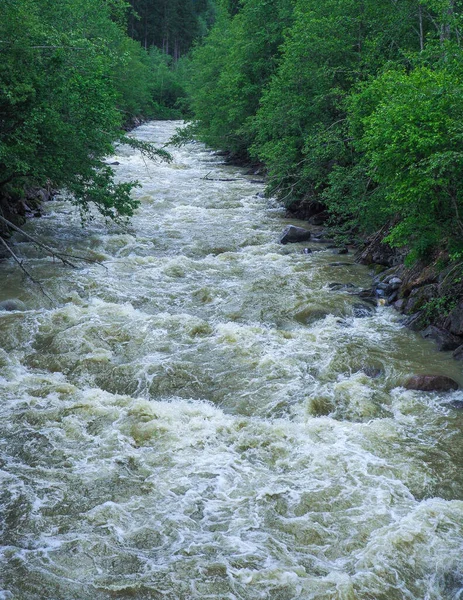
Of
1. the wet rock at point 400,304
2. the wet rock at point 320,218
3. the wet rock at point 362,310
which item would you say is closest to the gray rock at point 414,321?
the wet rock at point 400,304

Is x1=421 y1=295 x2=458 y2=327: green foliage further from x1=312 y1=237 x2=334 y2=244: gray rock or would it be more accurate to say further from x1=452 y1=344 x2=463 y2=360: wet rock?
x1=312 y1=237 x2=334 y2=244: gray rock

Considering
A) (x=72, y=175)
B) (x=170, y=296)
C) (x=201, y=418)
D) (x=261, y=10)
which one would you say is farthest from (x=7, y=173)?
(x=261, y=10)

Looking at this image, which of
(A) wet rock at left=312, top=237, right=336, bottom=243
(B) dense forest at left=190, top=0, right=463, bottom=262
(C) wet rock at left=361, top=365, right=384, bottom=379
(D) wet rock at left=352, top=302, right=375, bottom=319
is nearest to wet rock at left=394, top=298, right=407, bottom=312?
(D) wet rock at left=352, top=302, right=375, bottom=319

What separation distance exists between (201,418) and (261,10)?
2584cm

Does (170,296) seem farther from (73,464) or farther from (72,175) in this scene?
(73,464)

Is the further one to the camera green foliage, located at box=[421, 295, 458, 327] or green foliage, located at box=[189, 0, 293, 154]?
green foliage, located at box=[189, 0, 293, 154]

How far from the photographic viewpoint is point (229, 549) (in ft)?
19.3

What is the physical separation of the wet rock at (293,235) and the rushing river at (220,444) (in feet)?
10.6

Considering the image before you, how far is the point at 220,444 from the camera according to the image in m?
7.69

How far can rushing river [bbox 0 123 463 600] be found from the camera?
5.64 m

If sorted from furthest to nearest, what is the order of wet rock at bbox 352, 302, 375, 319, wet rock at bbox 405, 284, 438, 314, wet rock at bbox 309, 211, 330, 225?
1. wet rock at bbox 309, 211, 330, 225
2. wet rock at bbox 352, 302, 375, 319
3. wet rock at bbox 405, 284, 438, 314

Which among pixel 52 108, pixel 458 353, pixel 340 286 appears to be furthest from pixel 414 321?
pixel 52 108

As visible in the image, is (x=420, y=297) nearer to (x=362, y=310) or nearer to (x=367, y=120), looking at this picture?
(x=362, y=310)

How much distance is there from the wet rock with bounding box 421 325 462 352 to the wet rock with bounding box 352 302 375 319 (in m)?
1.36
